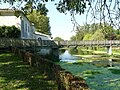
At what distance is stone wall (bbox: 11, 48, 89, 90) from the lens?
8.80 m

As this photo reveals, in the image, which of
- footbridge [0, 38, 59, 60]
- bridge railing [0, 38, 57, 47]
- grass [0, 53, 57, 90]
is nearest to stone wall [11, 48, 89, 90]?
grass [0, 53, 57, 90]

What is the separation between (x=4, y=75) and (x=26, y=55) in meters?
6.52

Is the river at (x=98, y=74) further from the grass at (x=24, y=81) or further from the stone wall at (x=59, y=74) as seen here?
the grass at (x=24, y=81)

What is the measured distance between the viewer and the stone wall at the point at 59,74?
8.80 meters

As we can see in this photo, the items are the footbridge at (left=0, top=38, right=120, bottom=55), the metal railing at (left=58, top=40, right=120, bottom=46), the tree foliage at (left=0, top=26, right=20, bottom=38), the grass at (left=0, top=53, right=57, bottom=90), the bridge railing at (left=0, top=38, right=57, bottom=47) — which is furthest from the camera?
the metal railing at (left=58, top=40, right=120, bottom=46)

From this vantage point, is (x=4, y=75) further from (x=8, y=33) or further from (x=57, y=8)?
(x=8, y=33)

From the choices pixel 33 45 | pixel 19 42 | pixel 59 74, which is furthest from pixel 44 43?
pixel 59 74

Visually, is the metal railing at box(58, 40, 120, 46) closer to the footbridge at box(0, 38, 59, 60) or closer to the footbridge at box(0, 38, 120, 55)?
the footbridge at box(0, 38, 120, 55)

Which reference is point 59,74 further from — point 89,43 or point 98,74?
point 89,43

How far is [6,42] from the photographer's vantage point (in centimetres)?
3938

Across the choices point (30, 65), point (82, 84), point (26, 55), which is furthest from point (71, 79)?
point (26, 55)

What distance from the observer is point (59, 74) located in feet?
40.1

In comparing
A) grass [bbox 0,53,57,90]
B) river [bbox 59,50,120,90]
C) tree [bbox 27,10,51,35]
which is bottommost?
river [bbox 59,50,120,90]

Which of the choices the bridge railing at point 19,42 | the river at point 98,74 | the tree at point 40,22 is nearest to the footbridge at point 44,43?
the bridge railing at point 19,42
